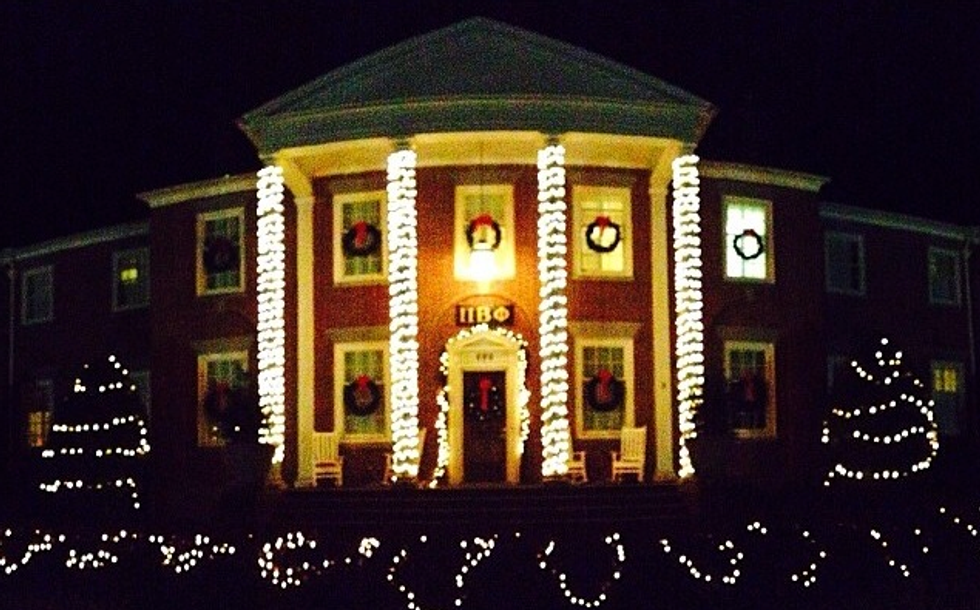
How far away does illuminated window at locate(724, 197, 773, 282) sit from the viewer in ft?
100

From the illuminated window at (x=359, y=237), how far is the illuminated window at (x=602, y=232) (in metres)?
3.52

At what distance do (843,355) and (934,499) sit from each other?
20.4 ft

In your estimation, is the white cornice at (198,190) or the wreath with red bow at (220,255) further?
the wreath with red bow at (220,255)

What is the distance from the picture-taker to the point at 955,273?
35.9 m

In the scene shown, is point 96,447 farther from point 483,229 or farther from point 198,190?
point 483,229

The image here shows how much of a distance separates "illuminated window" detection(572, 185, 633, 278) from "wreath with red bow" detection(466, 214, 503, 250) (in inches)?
58.2

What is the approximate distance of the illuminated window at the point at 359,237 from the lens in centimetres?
2934

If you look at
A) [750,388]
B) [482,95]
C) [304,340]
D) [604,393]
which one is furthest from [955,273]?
[304,340]

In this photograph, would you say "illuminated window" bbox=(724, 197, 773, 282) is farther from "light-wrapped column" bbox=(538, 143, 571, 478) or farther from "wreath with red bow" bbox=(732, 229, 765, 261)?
"light-wrapped column" bbox=(538, 143, 571, 478)

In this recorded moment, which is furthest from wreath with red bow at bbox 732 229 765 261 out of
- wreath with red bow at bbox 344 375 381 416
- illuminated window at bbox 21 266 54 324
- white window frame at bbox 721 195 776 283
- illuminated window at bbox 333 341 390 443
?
illuminated window at bbox 21 266 54 324

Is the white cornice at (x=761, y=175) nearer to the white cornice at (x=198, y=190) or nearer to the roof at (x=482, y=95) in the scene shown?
the roof at (x=482, y=95)

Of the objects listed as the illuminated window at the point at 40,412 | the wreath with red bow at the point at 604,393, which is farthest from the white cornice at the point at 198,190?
the wreath with red bow at the point at 604,393

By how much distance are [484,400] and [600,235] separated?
3604 millimetres

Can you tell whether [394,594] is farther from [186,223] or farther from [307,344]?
[186,223]
